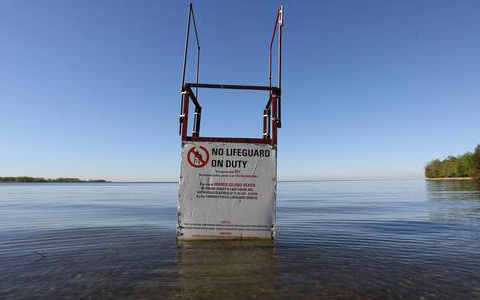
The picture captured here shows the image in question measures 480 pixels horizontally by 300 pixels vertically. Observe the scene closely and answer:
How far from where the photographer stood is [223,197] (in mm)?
7465

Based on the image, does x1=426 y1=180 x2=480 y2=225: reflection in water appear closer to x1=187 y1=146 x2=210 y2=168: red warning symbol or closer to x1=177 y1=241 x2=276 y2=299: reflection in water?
x1=177 y1=241 x2=276 y2=299: reflection in water

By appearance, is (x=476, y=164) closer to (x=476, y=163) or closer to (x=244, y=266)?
(x=476, y=163)

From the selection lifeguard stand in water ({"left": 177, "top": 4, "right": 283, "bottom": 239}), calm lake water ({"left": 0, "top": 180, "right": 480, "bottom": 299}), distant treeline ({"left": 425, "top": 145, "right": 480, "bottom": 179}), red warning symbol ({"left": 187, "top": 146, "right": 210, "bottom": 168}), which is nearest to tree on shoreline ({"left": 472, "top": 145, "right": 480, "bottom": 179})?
distant treeline ({"left": 425, "top": 145, "right": 480, "bottom": 179})

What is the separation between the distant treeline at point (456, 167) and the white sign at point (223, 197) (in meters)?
109

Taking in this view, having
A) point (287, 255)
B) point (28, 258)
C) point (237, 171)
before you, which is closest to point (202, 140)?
point (237, 171)

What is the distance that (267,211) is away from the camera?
24.5 ft

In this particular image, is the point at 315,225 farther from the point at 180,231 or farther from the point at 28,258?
the point at 28,258

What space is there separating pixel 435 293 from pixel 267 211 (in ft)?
12.4

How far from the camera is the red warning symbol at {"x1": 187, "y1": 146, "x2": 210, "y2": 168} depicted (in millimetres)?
7484

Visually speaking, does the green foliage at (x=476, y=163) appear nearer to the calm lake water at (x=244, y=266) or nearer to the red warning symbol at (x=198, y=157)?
the calm lake water at (x=244, y=266)

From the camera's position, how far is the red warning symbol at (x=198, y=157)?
7484 millimetres

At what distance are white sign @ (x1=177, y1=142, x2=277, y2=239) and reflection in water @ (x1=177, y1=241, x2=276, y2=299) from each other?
13.1 inches

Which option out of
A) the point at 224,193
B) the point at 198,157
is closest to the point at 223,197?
the point at 224,193

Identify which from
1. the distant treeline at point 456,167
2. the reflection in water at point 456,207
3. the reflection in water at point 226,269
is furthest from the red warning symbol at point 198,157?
the distant treeline at point 456,167
